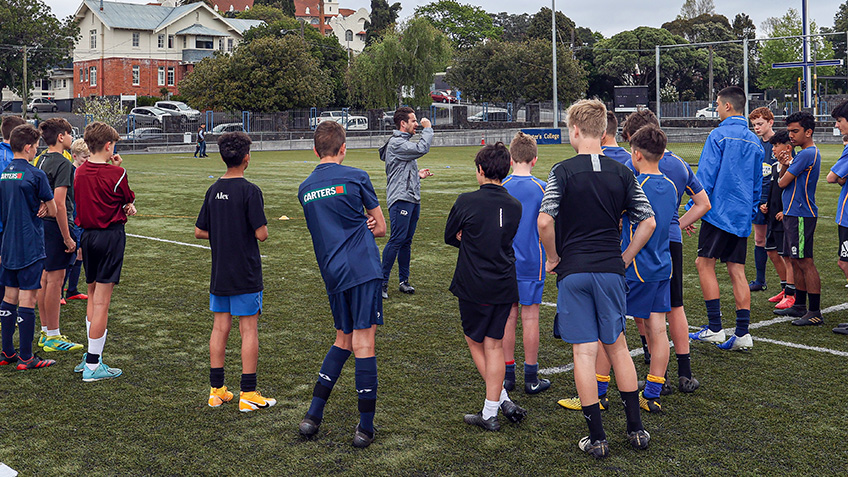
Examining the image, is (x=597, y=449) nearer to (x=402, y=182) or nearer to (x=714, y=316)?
(x=714, y=316)

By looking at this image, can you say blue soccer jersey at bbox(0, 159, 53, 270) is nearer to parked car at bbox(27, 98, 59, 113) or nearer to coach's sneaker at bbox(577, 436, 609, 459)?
coach's sneaker at bbox(577, 436, 609, 459)

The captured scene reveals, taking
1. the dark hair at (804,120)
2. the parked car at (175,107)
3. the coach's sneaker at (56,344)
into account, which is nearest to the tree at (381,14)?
the parked car at (175,107)

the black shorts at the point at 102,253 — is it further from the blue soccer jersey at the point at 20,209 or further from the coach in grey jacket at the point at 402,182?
the coach in grey jacket at the point at 402,182

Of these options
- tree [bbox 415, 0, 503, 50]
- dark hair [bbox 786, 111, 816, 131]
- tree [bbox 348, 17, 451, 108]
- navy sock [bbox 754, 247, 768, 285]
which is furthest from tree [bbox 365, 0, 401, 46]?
dark hair [bbox 786, 111, 816, 131]

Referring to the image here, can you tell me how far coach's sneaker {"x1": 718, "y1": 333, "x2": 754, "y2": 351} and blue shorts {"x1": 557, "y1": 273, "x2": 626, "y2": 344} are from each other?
265 cm

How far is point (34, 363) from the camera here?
620 centimetres

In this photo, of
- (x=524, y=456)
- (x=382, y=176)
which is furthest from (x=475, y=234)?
(x=382, y=176)

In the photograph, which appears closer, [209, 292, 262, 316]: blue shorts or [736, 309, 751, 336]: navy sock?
[209, 292, 262, 316]: blue shorts

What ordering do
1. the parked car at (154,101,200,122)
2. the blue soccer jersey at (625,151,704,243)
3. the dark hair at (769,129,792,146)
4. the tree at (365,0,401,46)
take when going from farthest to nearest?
the tree at (365,0,401,46)
the parked car at (154,101,200,122)
the dark hair at (769,129,792,146)
the blue soccer jersey at (625,151,704,243)

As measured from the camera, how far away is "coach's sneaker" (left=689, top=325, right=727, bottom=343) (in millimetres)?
6754

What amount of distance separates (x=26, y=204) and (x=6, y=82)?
72311 mm

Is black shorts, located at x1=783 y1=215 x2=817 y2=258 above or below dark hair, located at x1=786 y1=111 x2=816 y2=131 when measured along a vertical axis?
below

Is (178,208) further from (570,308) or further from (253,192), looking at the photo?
(570,308)

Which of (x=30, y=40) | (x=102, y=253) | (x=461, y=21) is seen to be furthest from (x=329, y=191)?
(x=461, y=21)
